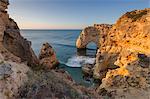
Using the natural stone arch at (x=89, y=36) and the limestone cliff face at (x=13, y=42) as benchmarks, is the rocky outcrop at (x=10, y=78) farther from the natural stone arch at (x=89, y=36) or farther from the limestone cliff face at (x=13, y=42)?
the natural stone arch at (x=89, y=36)

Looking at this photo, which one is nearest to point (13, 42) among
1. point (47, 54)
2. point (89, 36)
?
point (47, 54)

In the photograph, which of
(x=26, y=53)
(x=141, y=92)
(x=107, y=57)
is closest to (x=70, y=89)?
(x=26, y=53)

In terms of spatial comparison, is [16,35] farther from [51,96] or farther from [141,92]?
[141,92]

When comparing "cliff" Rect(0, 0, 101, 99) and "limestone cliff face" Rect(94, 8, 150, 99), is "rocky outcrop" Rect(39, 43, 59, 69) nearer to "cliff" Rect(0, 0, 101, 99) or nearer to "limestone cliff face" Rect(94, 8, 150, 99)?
"limestone cliff face" Rect(94, 8, 150, 99)

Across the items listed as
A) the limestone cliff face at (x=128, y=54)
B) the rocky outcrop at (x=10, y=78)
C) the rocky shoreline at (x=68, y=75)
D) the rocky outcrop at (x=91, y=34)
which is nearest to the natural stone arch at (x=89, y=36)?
the rocky outcrop at (x=91, y=34)

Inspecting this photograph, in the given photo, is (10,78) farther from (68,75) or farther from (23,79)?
(68,75)

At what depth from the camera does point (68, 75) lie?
485 inches

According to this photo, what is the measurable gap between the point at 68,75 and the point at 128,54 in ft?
36.4

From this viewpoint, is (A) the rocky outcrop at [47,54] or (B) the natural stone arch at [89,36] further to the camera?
(B) the natural stone arch at [89,36]

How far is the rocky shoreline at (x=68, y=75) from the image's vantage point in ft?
30.1

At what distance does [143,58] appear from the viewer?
1948 cm

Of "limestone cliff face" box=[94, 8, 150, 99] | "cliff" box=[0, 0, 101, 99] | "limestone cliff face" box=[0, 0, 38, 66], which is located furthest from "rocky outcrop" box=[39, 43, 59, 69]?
"cliff" box=[0, 0, 101, 99]

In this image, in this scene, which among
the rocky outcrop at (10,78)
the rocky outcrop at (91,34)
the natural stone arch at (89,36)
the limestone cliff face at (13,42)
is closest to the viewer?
the rocky outcrop at (10,78)

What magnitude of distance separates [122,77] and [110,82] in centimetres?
90
